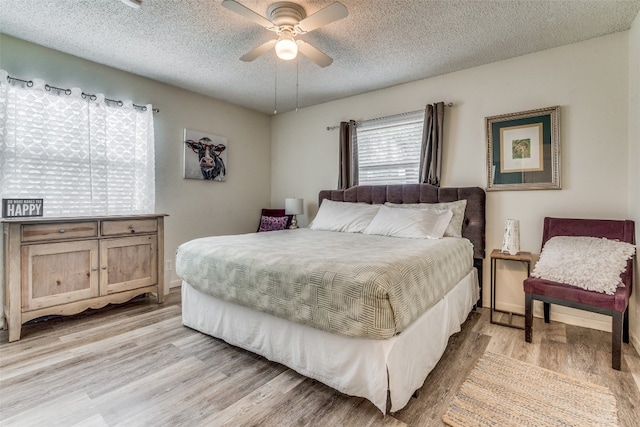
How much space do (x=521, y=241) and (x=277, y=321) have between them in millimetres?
2526

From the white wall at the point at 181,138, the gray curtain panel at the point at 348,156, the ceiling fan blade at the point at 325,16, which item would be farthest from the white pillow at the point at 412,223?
the white wall at the point at 181,138

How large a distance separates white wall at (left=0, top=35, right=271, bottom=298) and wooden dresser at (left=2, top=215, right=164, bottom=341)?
0.64 meters

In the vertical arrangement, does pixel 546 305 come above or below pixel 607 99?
below

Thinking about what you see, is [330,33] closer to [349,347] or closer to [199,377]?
[349,347]

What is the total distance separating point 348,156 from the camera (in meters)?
4.16

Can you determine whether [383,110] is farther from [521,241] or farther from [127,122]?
[127,122]

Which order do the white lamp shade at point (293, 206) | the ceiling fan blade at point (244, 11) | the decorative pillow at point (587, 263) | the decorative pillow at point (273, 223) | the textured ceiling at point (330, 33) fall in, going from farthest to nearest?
1. the decorative pillow at point (273, 223)
2. the white lamp shade at point (293, 206)
3. the textured ceiling at point (330, 33)
4. the decorative pillow at point (587, 263)
5. the ceiling fan blade at point (244, 11)

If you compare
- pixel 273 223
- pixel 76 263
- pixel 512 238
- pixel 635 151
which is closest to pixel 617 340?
pixel 512 238

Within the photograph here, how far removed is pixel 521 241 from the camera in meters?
3.02

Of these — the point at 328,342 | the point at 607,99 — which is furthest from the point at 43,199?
the point at 607,99

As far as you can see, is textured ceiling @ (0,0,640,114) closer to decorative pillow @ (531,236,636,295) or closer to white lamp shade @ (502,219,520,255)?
white lamp shade @ (502,219,520,255)

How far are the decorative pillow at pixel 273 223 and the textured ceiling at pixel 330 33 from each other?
6.20ft

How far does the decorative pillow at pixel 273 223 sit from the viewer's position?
4.43m

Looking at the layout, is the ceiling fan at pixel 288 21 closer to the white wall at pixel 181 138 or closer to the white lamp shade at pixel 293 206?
the white wall at pixel 181 138
